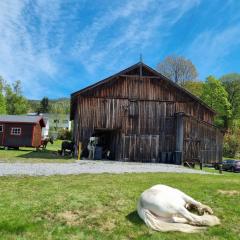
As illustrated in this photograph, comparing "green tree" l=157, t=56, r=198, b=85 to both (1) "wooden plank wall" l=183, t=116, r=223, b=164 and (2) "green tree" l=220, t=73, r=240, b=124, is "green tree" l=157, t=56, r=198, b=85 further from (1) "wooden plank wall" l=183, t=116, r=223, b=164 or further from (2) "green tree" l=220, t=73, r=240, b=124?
(1) "wooden plank wall" l=183, t=116, r=223, b=164

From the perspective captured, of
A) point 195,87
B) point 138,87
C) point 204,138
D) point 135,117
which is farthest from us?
point 195,87

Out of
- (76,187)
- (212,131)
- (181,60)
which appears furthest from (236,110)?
(76,187)

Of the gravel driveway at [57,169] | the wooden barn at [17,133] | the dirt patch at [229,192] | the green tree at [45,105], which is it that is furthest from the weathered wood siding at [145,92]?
the green tree at [45,105]

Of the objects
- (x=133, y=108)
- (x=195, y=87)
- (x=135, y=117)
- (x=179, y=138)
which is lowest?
(x=179, y=138)

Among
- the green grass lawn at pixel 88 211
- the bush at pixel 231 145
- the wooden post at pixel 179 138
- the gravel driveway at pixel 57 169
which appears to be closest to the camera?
the green grass lawn at pixel 88 211

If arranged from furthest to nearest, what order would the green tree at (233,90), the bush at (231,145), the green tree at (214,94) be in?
the green tree at (233,90) → the green tree at (214,94) → the bush at (231,145)

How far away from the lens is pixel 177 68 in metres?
67.1

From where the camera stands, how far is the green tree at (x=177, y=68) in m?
66.4

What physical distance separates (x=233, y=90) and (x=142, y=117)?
5288 cm

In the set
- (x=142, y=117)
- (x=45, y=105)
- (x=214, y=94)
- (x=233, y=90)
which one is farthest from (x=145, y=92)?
(x=45, y=105)

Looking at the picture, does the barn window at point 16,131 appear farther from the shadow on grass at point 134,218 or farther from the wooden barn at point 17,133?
the shadow on grass at point 134,218

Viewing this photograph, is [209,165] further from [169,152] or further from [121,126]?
[121,126]

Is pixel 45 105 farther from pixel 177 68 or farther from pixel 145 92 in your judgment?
pixel 145 92

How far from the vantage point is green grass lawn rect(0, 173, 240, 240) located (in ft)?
23.7
